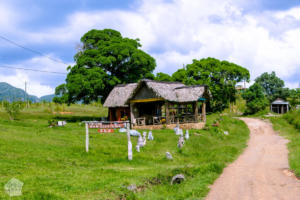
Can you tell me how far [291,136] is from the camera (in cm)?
2584

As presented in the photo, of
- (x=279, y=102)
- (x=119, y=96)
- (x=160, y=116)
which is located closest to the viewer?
(x=160, y=116)

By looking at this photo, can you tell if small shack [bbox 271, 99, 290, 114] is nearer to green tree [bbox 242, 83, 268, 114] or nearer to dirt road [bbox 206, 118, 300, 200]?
green tree [bbox 242, 83, 268, 114]

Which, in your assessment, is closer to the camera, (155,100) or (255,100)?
(155,100)

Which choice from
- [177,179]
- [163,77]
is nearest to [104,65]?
[163,77]

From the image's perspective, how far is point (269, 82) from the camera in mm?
74625

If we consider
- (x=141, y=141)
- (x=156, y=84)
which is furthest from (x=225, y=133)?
(x=141, y=141)

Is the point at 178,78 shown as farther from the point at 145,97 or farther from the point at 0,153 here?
the point at 0,153

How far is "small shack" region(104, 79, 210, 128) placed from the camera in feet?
93.4

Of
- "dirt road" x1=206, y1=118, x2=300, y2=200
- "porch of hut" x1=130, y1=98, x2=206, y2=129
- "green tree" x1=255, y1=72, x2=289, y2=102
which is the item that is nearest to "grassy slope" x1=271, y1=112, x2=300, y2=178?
"dirt road" x1=206, y1=118, x2=300, y2=200

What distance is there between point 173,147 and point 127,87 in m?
16.8

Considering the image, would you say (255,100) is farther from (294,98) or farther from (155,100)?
(155,100)

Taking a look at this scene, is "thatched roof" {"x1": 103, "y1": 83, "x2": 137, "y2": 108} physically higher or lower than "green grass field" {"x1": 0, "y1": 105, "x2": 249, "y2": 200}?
higher

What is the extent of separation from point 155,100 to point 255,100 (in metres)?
24.7

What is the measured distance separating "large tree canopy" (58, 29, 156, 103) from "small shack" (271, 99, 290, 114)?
23.6 meters
